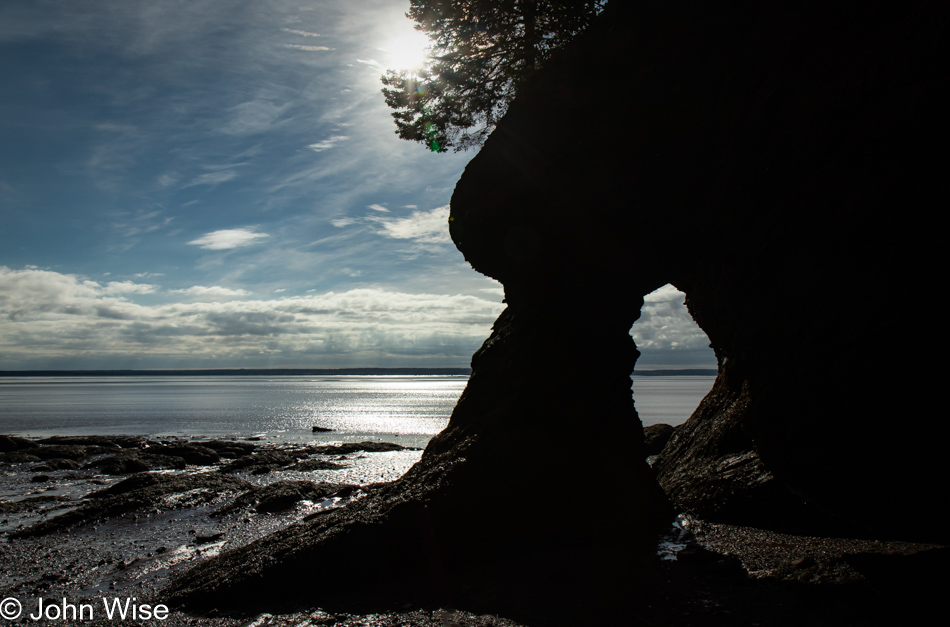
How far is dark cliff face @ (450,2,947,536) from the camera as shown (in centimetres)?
633

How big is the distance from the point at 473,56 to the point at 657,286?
7868mm

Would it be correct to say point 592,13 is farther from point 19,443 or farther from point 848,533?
point 19,443

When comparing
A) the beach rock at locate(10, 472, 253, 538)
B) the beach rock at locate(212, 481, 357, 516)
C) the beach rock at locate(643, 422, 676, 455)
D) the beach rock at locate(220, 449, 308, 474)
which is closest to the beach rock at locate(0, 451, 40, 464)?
the beach rock at locate(220, 449, 308, 474)

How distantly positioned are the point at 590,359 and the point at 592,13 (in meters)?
8.38

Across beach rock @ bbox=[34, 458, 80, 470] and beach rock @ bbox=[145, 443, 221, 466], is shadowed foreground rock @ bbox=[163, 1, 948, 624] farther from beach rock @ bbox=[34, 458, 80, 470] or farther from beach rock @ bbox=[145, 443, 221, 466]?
beach rock @ bbox=[34, 458, 80, 470]

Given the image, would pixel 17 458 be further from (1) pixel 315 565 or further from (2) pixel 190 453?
(1) pixel 315 565

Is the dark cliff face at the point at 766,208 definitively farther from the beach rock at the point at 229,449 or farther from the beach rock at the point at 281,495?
the beach rock at the point at 229,449

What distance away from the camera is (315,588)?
27.7 feet

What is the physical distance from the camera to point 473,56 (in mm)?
14289

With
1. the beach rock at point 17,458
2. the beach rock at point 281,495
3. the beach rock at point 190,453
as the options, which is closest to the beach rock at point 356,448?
the beach rock at point 190,453

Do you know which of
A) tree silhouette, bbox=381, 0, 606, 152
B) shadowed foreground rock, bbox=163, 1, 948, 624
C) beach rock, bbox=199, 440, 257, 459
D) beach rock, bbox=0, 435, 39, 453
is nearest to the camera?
shadowed foreground rock, bbox=163, 1, 948, 624

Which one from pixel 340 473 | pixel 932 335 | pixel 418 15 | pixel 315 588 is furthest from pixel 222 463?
pixel 932 335

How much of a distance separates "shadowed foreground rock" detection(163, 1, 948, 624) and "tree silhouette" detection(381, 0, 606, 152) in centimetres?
273

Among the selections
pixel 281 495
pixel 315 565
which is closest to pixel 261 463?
pixel 281 495
